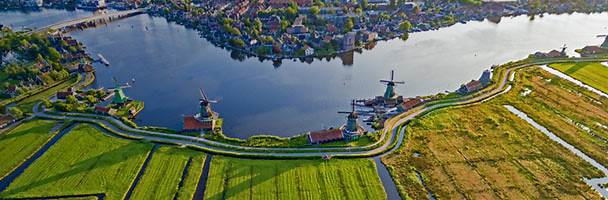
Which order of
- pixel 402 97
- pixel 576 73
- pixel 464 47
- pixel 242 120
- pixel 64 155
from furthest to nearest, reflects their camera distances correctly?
pixel 464 47 → pixel 576 73 → pixel 402 97 → pixel 242 120 → pixel 64 155

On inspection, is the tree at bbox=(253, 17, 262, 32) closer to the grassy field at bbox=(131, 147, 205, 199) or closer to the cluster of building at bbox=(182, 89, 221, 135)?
the cluster of building at bbox=(182, 89, 221, 135)

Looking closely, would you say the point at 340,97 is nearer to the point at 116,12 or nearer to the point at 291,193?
the point at 291,193

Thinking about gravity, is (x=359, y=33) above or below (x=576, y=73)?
above

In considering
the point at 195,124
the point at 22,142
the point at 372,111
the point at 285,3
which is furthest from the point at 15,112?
the point at 285,3

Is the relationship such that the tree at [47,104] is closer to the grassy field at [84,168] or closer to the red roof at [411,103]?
the grassy field at [84,168]

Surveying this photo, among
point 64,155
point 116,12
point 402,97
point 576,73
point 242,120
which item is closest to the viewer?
point 64,155

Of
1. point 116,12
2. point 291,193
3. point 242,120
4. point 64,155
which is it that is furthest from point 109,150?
point 116,12
